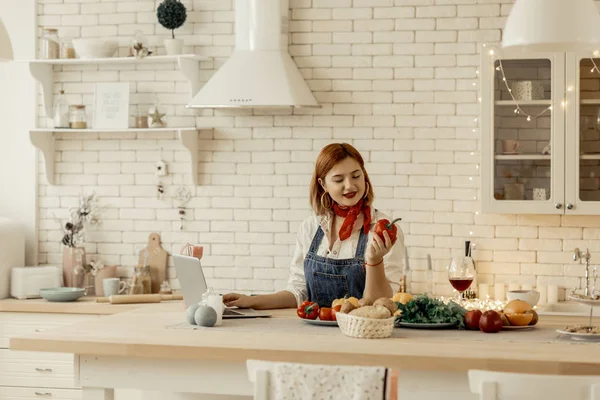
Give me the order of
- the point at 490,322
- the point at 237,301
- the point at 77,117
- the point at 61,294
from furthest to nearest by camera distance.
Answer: the point at 77,117 < the point at 61,294 < the point at 237,301 < the point at 490,322

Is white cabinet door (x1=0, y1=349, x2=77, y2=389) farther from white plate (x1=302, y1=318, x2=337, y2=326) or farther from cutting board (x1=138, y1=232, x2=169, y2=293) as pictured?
white plate (x1=302, y1=318, x2=337, y2=326)

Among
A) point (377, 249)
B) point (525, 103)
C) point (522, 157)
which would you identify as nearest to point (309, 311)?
point (377, 249)

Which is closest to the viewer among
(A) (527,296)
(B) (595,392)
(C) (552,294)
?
(B) (595,392)

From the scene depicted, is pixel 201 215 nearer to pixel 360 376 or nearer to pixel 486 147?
pixel 486 147

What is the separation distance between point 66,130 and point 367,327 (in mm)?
3132

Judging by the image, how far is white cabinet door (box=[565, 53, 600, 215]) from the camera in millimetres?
4984

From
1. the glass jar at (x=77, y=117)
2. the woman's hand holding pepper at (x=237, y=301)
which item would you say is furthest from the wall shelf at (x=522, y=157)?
the glass jar at (x=77, y=117)

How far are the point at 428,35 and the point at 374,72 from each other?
1.27ft

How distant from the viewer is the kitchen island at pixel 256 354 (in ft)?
9.72

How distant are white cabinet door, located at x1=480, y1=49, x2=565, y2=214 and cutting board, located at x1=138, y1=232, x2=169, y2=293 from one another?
6.69 feet

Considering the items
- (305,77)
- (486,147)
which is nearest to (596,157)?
(486,147)

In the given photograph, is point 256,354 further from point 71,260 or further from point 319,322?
point 71,260

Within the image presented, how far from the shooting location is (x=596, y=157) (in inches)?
196

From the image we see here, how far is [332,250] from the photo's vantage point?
4102 millimetres
